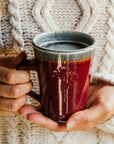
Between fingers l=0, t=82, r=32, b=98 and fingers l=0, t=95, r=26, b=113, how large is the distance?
21mm

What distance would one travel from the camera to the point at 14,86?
0.53 m

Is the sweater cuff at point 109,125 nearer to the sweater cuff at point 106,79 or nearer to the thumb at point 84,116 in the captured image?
the sweater cuff at point 106,79

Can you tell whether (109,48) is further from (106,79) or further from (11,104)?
(11,104)

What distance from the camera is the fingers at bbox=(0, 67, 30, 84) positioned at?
1.67 ft

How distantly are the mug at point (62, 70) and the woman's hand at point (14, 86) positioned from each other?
23 mm

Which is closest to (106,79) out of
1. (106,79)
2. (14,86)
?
(106,79)

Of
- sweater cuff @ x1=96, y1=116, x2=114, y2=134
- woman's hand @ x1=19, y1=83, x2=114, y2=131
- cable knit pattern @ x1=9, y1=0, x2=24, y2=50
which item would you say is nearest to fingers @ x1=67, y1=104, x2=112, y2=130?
woman's hand @ x1=19, y1=83, x2=114, y2=131

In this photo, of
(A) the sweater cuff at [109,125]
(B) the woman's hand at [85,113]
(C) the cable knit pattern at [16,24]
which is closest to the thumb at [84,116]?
(B) the woman's hand at [85,113]

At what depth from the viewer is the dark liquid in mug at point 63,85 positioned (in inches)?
17.4

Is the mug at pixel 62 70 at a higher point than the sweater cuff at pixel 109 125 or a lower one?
higher

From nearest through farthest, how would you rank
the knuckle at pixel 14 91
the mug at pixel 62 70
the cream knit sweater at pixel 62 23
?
the mug at pixel 62 70 < the knuckle at pixel 14 91 < the cream knit sweater at pixel 62 23

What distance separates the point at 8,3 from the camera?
0.62 m

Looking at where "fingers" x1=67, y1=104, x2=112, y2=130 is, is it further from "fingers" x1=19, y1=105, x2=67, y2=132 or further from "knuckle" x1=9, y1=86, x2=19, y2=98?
"knuckle" x1=9, y1=86, x2=19, y2=98

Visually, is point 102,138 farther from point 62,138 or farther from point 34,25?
point 34,25
